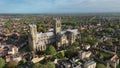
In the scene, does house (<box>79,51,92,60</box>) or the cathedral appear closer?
house (<box>79,51,92,60</box>)

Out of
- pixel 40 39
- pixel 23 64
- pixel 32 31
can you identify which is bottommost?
pixel 23 64

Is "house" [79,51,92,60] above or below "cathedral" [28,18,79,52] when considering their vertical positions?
below

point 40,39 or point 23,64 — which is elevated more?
point 40,39

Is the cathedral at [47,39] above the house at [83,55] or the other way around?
above

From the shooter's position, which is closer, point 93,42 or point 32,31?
point 32,31

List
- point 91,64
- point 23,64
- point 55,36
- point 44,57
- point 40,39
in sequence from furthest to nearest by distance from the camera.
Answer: point 55,36 < point 40,39 < point 44,57 < point 23,64 < point 91,64

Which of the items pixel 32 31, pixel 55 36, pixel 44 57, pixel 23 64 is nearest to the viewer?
pixel 23 64

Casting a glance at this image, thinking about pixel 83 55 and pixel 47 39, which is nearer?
pixel 83 55

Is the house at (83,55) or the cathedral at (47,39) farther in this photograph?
the cathedral at (47,39)

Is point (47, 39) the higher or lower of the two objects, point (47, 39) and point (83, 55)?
the higher

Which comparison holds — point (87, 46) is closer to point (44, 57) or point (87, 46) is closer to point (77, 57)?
point (77, 57)

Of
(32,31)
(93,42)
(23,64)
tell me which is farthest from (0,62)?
(93,42)
